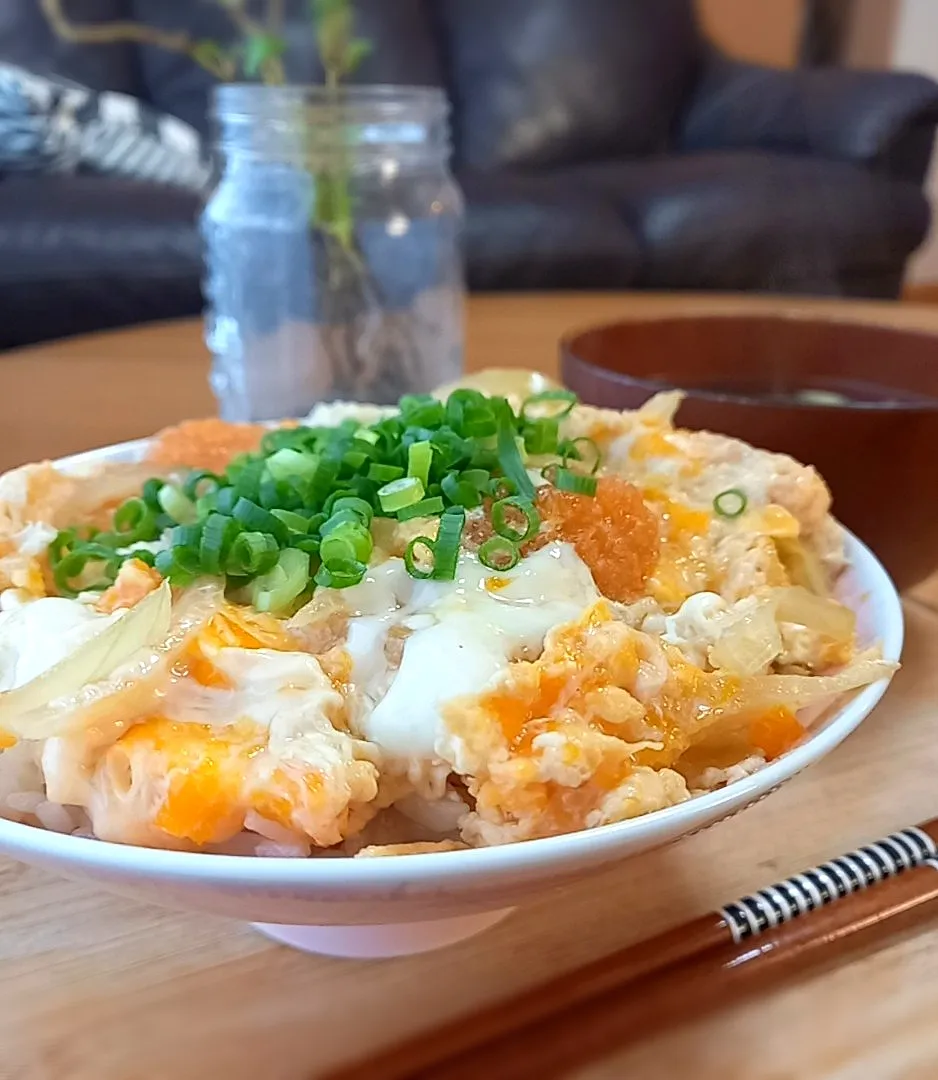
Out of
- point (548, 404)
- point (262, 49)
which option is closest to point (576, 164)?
point (262, 49)

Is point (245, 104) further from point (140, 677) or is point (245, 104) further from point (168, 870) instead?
point (168, 870)

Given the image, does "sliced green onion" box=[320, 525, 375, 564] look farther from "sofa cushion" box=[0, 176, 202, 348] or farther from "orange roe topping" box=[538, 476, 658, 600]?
"sofa cushion" box=[0, 176, 202, 348]

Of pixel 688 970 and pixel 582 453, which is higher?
pixel 582 453

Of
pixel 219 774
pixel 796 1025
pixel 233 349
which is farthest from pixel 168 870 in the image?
pixel 233 349

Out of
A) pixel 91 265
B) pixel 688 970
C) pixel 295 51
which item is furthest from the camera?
pixel 295 51

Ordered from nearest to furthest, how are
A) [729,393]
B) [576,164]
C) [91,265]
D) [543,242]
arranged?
[729,393] → [91,265] → [543,242] → [576,164]

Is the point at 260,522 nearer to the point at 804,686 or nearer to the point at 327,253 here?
the point at 804,686

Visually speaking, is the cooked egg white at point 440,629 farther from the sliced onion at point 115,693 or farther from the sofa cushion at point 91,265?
the sofa cushion at point 91,265

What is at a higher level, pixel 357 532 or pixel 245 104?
pixel 245 104
